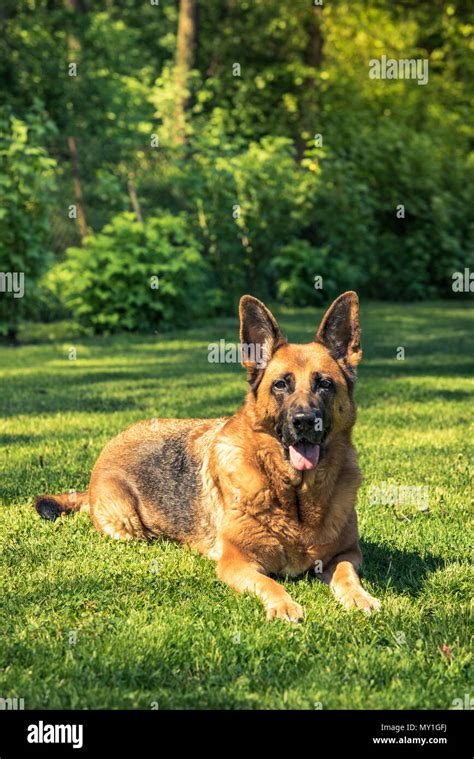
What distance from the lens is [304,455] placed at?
4.67 metres

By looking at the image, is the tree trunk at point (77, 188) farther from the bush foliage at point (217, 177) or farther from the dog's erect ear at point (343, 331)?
the dog's erect ear at point (343, 331)

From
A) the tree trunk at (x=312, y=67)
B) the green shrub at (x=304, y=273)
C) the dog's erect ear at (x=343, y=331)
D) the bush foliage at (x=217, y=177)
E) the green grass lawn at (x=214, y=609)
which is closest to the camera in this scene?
the green grass lawn at (x=214, y=609)

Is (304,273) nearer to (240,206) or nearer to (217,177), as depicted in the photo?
(240,206)

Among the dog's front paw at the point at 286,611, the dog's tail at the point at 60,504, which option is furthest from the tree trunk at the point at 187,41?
the dog's front paw at the point at 286,611

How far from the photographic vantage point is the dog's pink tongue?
4.66m

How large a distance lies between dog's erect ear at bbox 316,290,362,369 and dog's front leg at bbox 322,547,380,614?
1.07m

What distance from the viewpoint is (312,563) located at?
4.81m

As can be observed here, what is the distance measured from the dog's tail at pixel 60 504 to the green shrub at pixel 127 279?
11016mm

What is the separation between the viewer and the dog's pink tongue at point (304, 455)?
15.3 ft

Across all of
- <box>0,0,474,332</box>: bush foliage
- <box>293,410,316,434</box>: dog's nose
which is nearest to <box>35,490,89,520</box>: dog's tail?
<box>293,410,316,434</box>: dog's nose

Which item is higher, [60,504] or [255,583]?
[60,504]

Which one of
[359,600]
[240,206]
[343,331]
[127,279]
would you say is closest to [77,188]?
[240,206]

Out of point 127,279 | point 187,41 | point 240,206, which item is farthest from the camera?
point 187,41

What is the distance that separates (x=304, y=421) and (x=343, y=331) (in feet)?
2.38
